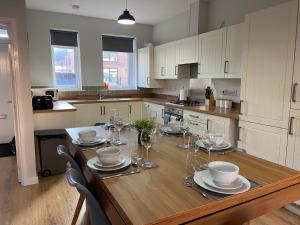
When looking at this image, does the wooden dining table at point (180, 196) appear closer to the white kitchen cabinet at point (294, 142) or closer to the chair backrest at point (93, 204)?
the chair backrest at point (93, 204)

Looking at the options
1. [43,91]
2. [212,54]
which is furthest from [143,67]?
[43,91]

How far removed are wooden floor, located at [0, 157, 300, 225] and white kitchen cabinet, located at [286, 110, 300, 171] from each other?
578 millimetres

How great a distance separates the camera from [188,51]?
13.1 ft

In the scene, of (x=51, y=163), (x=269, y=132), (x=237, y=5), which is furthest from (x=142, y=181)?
(x=237, y=5)

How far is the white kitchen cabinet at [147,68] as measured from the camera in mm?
5055

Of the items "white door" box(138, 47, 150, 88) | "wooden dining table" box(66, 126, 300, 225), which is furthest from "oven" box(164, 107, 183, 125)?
"wooden dining table" box(66, 126, 300, 225)

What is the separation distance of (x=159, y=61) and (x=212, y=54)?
1607 mm

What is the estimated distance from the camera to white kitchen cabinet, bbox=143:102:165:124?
4.46m

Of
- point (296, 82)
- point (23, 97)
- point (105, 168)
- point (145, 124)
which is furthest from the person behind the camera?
point (23, 97)

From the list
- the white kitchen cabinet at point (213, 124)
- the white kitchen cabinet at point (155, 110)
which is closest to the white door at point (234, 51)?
the white kitchen cabinet at point (213, 124)

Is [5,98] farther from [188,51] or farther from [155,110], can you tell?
[188,51]

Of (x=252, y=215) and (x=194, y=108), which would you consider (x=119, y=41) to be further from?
(x=252, y=215)

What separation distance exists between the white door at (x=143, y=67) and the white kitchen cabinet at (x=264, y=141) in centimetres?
282

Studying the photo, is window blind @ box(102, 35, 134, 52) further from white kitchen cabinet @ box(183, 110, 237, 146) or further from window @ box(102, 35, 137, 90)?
white kitchen cabinet @ box(183, 110, 237, 146)
